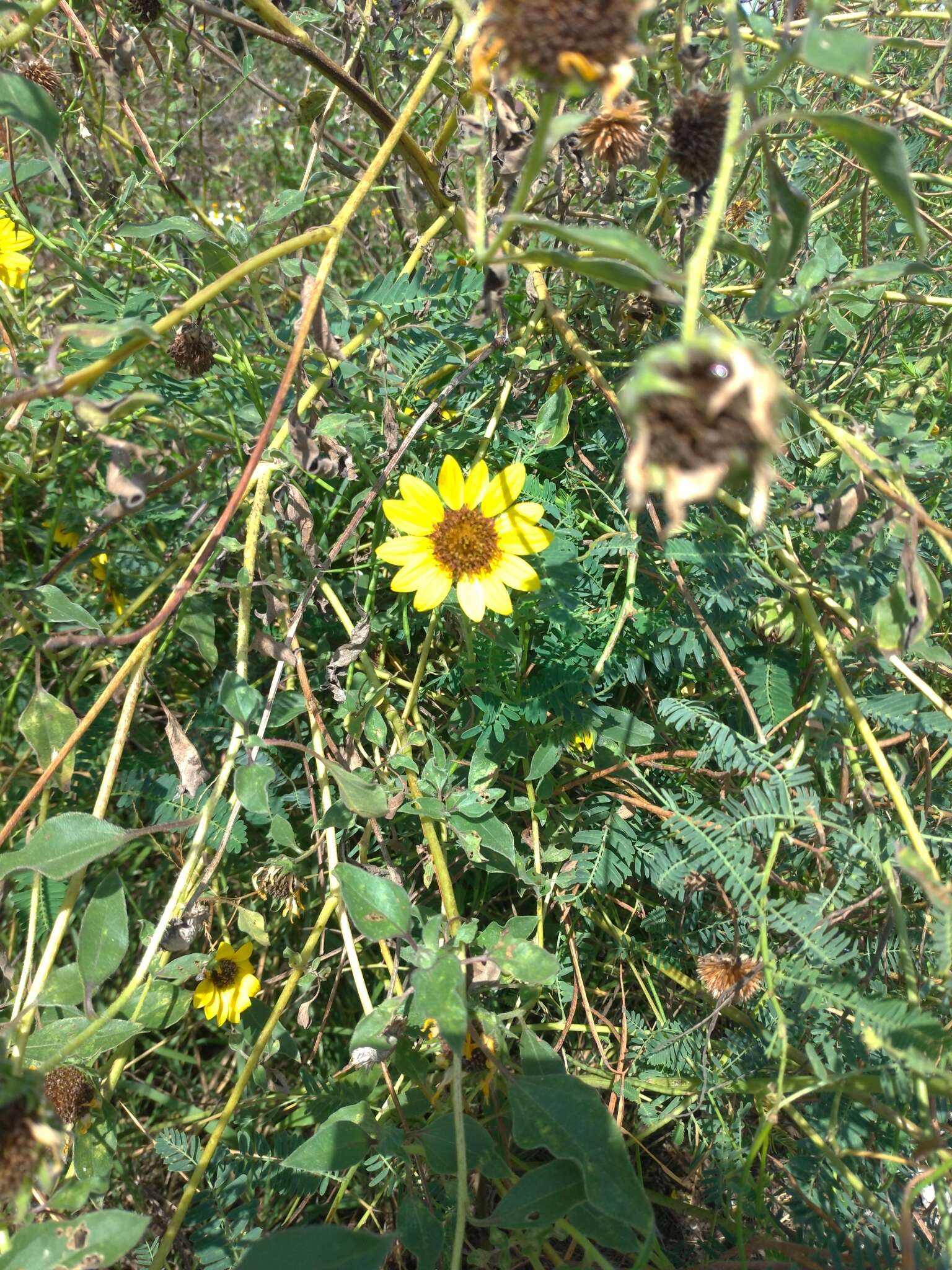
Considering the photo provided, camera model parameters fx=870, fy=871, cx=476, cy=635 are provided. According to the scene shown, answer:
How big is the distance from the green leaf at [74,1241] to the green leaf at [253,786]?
33 cm

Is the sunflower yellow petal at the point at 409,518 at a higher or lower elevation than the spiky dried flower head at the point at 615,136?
lower

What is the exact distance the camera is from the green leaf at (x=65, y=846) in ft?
2.76

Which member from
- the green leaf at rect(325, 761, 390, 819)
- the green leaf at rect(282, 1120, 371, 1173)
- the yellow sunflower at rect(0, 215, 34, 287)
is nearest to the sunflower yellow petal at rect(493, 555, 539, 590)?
the green leaf at rect(325, 761, 390, 819)

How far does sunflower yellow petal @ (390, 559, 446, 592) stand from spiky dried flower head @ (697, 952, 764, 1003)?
0.55 metres

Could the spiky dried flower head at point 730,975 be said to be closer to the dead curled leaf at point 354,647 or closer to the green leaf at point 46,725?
the dead curled leaf at point 354,647

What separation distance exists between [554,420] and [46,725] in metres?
0.72

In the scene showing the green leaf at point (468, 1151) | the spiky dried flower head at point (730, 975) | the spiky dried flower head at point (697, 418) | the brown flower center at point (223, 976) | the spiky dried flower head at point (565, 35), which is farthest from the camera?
the brown flower center at point (223, 976)

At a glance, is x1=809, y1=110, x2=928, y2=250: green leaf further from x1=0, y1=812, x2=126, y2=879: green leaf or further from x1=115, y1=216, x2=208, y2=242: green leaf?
x1=0, y1=812, x2=126, y2=879: green leaf

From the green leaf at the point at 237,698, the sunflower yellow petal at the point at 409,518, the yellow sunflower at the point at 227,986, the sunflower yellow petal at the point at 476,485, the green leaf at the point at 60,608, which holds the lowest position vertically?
the yellow sunflower at the point at 227,986

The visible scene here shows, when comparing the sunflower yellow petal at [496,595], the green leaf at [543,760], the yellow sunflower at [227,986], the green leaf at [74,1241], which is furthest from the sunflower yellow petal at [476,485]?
the green leaf at [74,1241]

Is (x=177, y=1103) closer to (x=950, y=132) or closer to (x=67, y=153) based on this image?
(x=67, y=153)

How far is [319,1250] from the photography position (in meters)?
0.69

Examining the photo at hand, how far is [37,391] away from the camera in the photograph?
0.65m

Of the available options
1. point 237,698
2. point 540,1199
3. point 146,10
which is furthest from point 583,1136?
point 146,10
